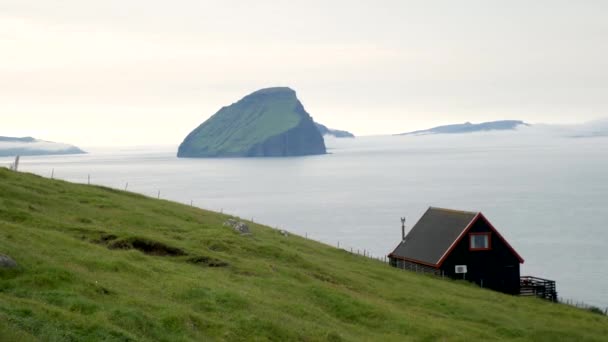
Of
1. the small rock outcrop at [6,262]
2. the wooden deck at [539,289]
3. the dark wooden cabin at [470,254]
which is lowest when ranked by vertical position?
the wooden deck at [539,289]

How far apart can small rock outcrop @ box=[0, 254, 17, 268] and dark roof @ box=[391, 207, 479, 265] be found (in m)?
45.2

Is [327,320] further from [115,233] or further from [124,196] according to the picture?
[124,196]

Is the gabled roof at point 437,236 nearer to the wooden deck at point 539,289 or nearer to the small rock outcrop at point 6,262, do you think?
the wooden deck at point 539,289

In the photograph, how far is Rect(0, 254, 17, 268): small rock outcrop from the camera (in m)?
26.1

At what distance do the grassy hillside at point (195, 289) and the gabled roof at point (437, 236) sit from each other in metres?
4.84

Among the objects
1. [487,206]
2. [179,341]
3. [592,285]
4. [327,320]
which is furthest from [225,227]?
[487,206]

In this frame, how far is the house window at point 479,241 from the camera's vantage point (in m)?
64.4

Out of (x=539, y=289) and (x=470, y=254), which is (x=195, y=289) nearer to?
(x=470, y=254)

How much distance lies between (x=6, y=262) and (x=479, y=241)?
4936 cm

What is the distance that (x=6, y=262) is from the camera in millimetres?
26297

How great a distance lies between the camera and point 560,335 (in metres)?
41.2

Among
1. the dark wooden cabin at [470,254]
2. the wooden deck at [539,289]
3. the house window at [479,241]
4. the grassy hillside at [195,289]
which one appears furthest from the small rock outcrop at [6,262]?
the wooden deck at [539,289]

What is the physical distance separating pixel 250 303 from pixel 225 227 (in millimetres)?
25107

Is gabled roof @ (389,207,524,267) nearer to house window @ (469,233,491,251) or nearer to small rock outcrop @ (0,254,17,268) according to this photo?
house window @ (469,233,491,251)
